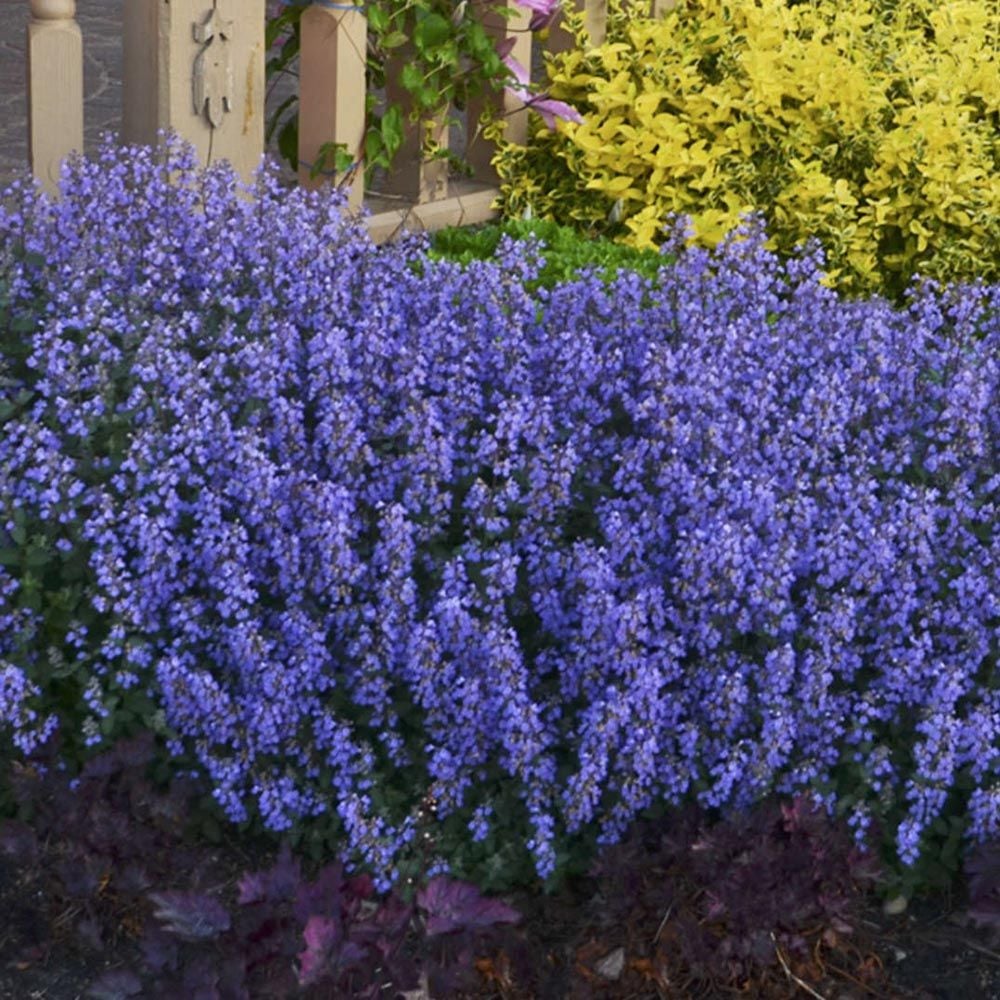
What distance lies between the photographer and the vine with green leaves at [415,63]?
4.72m

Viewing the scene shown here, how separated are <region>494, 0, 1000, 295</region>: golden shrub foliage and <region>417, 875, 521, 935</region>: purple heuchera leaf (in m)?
3.14

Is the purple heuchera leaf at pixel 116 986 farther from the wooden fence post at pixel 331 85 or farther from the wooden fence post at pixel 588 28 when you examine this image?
the wooden fence post at pixel 588 28

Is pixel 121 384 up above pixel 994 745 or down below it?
above

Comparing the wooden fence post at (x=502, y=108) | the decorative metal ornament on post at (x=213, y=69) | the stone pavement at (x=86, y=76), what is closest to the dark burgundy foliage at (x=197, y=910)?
the decorative metal ornament on post at (x=213, y=69)

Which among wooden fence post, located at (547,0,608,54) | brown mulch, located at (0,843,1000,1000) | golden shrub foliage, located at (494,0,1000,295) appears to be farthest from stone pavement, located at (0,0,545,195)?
brown mulch, located at (0,843,1000,1000)

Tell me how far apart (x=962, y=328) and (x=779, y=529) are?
67 centimetres

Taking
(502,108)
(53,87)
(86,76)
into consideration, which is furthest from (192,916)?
(86,76)

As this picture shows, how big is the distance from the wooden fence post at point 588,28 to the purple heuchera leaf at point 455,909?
12.5 feet

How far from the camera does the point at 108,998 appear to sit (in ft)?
8.21

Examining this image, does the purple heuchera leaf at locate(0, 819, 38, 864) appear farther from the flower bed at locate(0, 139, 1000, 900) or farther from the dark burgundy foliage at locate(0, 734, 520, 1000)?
the flower bed at locate(0, 139, 1000, 900)

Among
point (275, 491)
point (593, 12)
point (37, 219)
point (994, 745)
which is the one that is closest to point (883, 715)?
point (994, 745)

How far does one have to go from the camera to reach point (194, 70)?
4137 millimetres

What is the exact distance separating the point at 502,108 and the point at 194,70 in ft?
5.49

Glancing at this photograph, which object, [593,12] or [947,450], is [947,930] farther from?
[593,12]
